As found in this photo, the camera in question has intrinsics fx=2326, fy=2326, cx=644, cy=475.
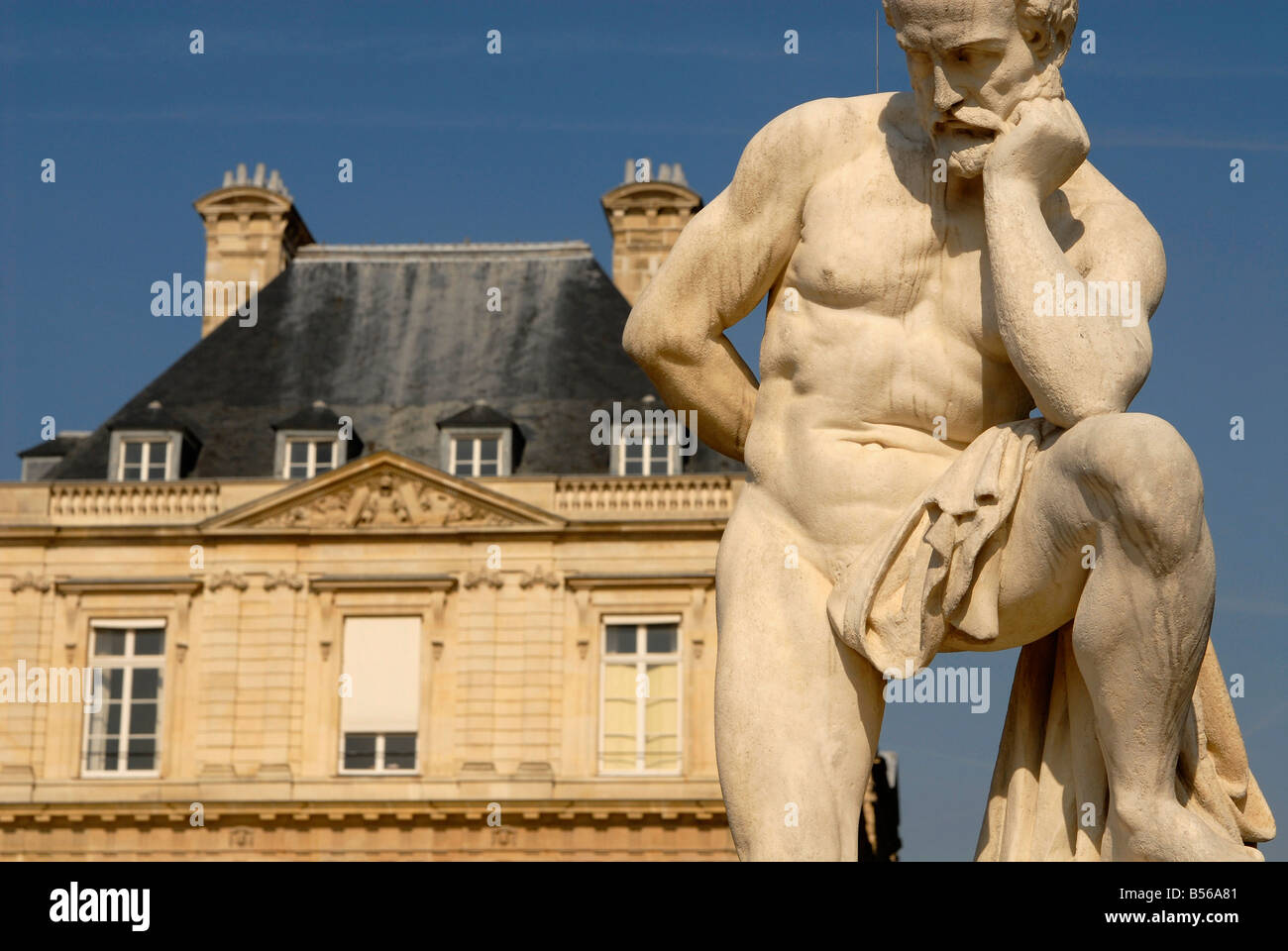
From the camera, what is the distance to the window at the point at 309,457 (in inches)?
1369

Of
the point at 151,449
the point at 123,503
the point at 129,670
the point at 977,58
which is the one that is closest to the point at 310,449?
the point at 151,449

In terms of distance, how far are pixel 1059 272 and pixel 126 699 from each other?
30.8 meters

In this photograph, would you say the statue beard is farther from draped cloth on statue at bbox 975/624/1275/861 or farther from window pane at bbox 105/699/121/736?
window pane at bbox 105/699/121/736

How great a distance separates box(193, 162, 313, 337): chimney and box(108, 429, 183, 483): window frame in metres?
4.34

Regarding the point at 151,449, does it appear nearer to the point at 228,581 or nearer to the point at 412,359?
the point at 228,581

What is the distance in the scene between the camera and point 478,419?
34656 millimetres

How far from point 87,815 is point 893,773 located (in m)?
12.6

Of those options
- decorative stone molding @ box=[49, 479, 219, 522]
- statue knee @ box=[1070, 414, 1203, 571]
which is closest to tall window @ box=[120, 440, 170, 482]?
decorative stone molding @ box=[49, 479, 219, 522]

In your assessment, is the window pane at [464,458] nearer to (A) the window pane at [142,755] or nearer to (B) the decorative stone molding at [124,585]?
(B) the decorative stone molding at [124,585]

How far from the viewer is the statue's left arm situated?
149 inches

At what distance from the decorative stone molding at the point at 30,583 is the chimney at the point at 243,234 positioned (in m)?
6.89
